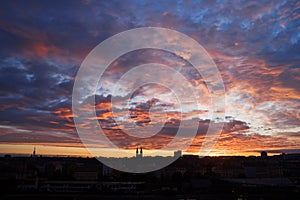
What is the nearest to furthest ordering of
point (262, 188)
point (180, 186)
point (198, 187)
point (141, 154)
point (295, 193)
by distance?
point (295, 193)
point (262, 188)
point (198, 187)
point (180, 186)
point (141, 154)

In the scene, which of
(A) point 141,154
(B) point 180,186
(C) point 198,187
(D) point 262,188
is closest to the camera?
(D) point 262,188

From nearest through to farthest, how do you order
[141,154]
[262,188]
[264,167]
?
[262,188] < [264,167] < [141,154]

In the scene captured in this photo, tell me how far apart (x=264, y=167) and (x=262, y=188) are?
121ft

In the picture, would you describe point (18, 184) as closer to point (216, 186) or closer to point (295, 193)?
point (216, 186)

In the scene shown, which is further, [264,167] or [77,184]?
[264,167]

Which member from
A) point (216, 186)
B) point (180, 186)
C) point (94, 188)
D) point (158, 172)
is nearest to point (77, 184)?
point (94, 188)

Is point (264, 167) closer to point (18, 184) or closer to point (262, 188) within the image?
point (262, 188)

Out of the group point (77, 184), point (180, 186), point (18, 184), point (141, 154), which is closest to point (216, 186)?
point (180, 186)

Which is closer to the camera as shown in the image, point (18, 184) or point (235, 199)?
point (235, 199)

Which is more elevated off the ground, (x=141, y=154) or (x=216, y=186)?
(x=141, y=154)

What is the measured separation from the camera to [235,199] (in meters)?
29.7

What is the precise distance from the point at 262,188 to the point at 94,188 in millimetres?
21490

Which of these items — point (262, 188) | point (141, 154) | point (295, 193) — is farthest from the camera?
point (141, 154)

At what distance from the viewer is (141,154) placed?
111312 mm
